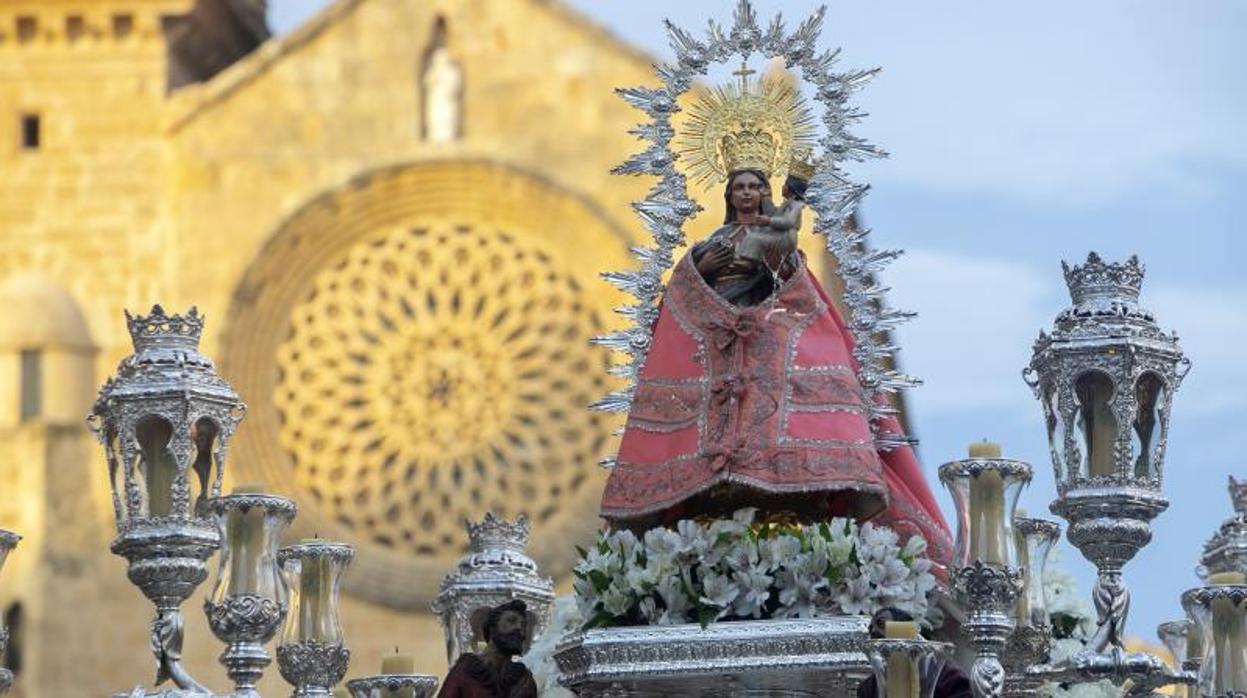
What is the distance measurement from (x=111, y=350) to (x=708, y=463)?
23.7m

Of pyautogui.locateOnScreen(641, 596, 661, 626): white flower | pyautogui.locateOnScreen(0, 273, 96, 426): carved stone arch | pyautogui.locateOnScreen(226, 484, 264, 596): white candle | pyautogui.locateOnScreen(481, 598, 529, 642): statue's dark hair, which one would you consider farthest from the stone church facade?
pyautogui.locateOnScreen(641, 596, 661, 626): white flower

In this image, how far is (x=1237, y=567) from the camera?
62.6 feet

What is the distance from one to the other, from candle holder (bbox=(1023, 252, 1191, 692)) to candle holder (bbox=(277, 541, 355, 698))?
12.6 ft

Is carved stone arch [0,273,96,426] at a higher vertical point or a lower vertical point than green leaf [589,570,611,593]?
higher

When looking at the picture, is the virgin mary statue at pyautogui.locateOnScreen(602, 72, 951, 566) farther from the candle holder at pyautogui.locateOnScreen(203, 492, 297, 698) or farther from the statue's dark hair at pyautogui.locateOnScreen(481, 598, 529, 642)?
the candle holder at pyautogui.locateOnScreen(203, 492, 297, 698)

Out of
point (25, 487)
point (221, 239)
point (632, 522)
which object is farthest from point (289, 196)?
point (632, 522)

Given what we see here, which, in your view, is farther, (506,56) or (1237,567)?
(506,56)

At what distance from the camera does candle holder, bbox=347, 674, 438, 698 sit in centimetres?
1692

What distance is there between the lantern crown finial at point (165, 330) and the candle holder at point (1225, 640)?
3864 mm

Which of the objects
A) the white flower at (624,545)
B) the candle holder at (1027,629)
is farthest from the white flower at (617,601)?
the candle holder at (1027,629)

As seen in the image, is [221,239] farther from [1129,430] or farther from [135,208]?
[1129,430]

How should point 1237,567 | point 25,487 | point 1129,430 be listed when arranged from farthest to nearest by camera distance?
point 25,487 → point 1237,567 → point 1129,430

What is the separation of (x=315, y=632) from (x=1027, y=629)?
3.27 meters

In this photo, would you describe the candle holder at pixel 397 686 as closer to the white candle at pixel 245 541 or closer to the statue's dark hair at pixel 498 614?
the white candle at pixel 245 541
